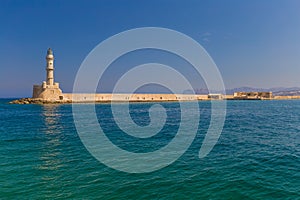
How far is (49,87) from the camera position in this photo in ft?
227

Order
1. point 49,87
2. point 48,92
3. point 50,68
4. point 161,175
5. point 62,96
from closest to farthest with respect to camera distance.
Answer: point 161,175
point 50,68
point 49,87
point 48,92
point 62,96

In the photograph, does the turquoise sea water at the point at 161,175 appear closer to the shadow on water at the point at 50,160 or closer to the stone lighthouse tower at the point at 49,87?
the shadow on water at the point at 50,160

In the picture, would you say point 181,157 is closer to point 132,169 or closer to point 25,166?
point 132,169

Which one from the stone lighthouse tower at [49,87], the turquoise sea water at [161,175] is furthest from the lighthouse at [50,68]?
the turquoise sea water at [161,175]

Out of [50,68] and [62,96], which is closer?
[50,68]

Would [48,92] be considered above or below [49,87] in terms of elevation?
below

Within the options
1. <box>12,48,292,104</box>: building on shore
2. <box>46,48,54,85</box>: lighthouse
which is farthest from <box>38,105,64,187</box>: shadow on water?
<box>12,48,292,104</box>: building on shore

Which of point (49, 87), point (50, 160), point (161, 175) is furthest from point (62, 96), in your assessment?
point (161, 175)

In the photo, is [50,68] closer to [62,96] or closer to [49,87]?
[49,87]

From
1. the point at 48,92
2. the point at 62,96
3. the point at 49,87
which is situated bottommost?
the point at 62,96

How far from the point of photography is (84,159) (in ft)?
38.5

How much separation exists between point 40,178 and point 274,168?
952 centimetres

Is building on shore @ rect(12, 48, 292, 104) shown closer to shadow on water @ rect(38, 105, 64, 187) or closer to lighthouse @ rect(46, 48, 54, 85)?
lighthouse @ rect(46, 48, 54, 85)

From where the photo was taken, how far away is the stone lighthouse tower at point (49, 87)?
223 ft
